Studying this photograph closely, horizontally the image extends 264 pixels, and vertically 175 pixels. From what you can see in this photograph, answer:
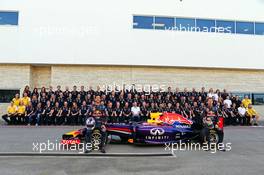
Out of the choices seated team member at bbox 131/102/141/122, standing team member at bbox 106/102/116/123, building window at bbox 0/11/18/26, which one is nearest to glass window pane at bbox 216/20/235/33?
seated team member at bbox 131/102/141/122

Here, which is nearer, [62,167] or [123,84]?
[62,167]

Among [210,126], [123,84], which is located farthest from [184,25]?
[210,126]

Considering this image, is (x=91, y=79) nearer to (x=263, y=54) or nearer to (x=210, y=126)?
(x=210, y=126)

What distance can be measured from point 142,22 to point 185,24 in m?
3.03

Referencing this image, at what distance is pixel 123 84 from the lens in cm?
1669

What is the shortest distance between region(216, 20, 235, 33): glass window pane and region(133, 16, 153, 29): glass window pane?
4.86 m

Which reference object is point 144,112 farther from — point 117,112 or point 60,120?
point 60,120

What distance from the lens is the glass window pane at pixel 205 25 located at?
683 inches

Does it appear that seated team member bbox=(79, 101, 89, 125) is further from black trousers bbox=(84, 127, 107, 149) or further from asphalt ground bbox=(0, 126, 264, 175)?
black trousers bbox=(84, 127, 107, 149)

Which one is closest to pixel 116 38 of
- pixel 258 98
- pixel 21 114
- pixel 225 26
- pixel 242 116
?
pixel 21 114

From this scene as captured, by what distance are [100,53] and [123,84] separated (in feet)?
8.36

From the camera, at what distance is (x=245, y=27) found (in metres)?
17.9

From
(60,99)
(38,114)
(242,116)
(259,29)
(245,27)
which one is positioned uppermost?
(245,27)

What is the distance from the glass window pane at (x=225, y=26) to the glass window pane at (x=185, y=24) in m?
1.85
